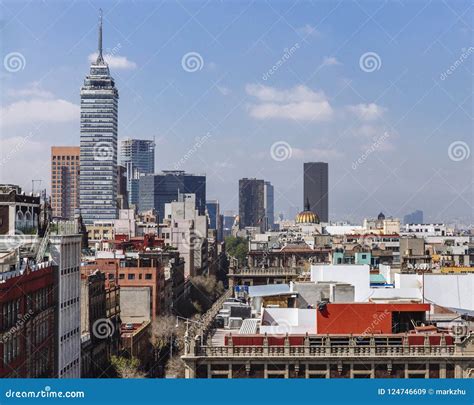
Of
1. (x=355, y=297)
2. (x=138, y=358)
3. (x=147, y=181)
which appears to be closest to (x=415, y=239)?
(x=138, y=358)

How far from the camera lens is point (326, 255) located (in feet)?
165

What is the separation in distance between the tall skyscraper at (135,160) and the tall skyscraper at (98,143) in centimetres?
3294

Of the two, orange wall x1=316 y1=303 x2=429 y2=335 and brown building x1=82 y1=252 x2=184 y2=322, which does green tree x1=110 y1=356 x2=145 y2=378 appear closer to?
brown building x1=82 y1=252 x2=184 y2=322

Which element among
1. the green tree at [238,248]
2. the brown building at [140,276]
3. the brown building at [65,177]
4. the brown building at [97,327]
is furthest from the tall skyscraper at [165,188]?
the brown building at [97,327]

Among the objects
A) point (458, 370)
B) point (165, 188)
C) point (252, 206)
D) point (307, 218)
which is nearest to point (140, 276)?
point (458, 370)

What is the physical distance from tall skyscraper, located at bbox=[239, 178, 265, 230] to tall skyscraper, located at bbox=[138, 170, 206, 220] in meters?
5.03

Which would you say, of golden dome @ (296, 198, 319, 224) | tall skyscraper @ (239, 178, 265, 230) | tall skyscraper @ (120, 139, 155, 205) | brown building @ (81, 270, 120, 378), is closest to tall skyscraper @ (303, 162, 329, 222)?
golden dome @ (296, 198, 319, 224)

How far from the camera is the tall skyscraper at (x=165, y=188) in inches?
4454

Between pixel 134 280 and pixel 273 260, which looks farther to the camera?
pixel 273 260

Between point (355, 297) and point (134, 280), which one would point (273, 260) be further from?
point (355, 297)

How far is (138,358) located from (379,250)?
22.0m

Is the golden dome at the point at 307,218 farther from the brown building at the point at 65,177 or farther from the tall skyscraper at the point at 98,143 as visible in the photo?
the brown building at the point at 65,177

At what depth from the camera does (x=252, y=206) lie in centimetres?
11169

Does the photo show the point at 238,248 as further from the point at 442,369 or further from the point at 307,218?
the point at 442,369
